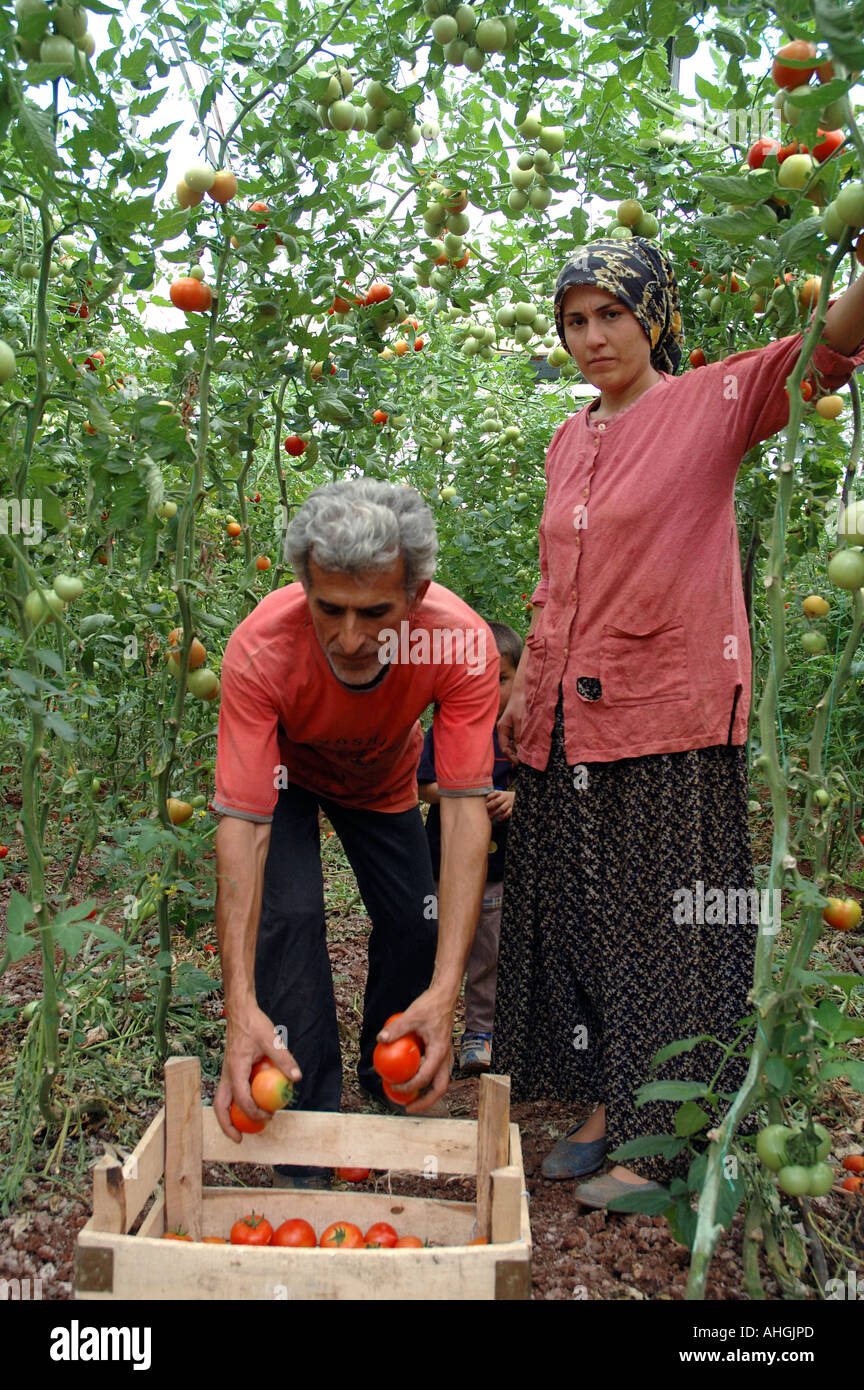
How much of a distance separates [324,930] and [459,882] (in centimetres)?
35

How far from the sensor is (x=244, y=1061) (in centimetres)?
161

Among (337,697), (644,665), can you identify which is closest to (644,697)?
(644,665)

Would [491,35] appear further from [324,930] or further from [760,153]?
[324,930]

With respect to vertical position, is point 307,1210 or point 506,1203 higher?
point 506,1203

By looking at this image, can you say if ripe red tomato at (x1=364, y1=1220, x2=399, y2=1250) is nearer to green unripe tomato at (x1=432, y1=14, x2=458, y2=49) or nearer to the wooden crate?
the wooden crate

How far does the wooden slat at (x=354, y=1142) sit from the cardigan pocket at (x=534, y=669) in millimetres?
786

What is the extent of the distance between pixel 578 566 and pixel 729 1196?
42.8 inches

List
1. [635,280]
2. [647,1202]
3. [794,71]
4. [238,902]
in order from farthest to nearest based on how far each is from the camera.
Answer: [635,280], [238,902], [647,1202], [794,71]

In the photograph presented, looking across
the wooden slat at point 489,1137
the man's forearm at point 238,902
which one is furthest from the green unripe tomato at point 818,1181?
the man's forearm at point 238,902

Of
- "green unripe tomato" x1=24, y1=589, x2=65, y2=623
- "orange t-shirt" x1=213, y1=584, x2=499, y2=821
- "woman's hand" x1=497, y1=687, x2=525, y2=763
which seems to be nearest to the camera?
"green unripe tomato" x1=24, y1=589, x2=65, y2=623

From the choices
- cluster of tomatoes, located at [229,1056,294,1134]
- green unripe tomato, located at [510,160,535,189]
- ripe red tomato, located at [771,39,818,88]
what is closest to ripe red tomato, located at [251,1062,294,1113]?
cluster of tomatoes, located at [229,1056,294,1134]

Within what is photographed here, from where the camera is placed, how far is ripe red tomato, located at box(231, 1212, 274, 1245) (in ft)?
5.38

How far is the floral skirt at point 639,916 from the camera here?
183 centimetres

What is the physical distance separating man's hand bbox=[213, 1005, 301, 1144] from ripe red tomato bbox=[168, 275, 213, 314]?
3.91 ft
